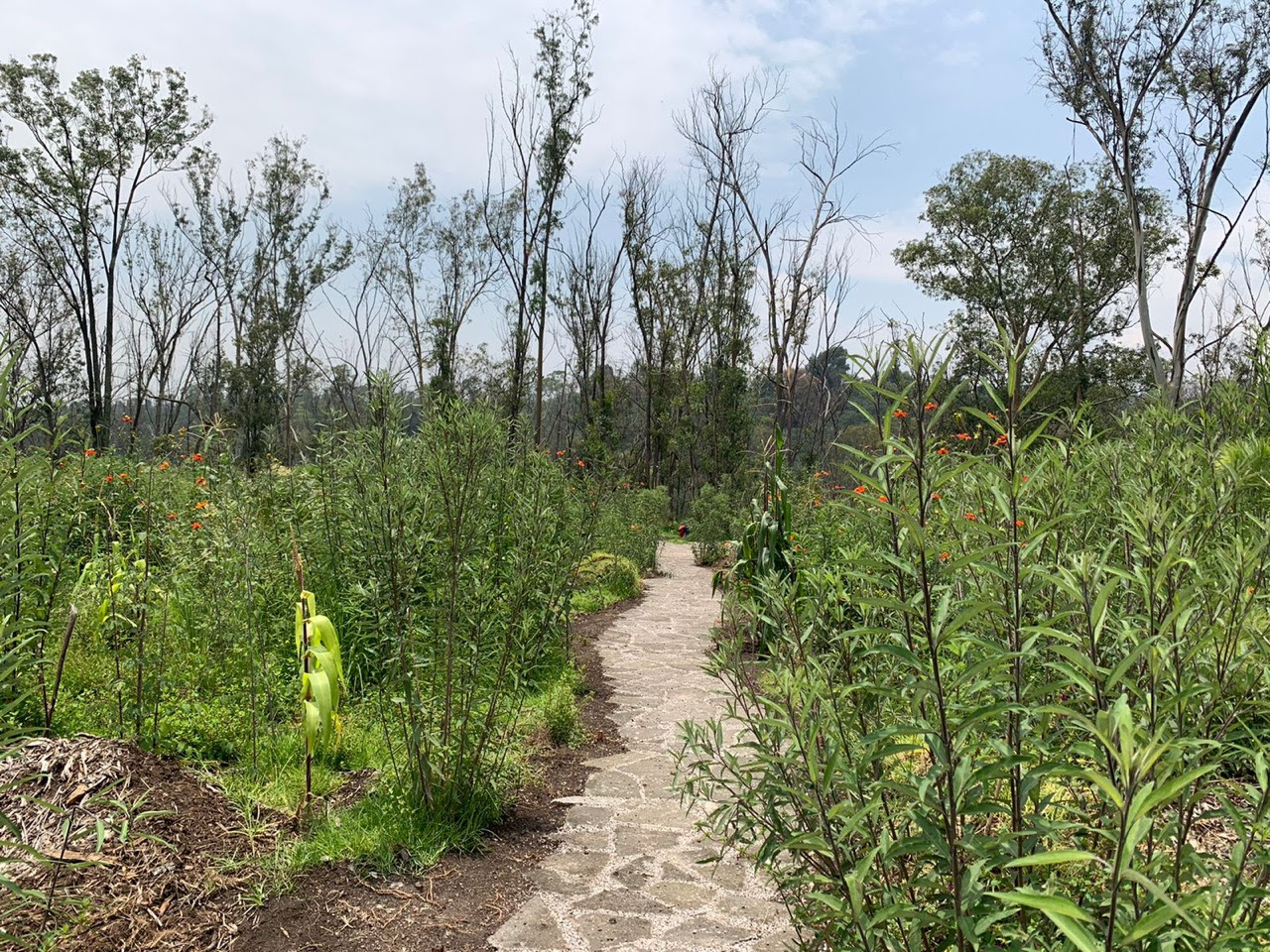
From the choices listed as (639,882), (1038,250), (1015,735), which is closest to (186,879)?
(639,882)

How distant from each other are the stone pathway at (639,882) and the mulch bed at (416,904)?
0.08 metres

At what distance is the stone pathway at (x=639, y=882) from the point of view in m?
2.54

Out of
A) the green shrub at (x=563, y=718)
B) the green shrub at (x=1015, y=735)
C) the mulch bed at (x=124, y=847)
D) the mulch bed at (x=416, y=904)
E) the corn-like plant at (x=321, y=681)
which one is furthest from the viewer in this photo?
the green shrub at (x=563, y=718)

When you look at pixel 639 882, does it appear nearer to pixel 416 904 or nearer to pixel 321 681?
pixel 416 904

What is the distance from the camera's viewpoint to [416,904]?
2674 millimetres

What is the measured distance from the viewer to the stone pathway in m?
2.54

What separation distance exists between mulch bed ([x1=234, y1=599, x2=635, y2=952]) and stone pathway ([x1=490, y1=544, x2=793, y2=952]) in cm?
Answer: 8

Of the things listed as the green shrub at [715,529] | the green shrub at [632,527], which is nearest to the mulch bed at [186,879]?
the green shrub at [632,527]

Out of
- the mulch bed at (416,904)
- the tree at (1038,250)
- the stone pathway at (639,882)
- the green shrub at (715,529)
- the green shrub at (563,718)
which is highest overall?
the tree at (1038,250)

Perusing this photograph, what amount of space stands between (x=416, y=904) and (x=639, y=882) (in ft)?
2.63

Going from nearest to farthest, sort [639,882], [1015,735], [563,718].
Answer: [1015,735], [639,882], [563,718]

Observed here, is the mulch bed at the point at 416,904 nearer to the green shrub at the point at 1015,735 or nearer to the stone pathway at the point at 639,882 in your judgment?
the stone pathway at the point at 639,882

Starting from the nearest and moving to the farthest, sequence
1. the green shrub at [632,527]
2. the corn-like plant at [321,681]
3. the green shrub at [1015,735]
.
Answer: the green shrub at [1015,735]
the corn-like plant at [321,681]
the green shrub at [632,527]

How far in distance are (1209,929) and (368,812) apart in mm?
2859
